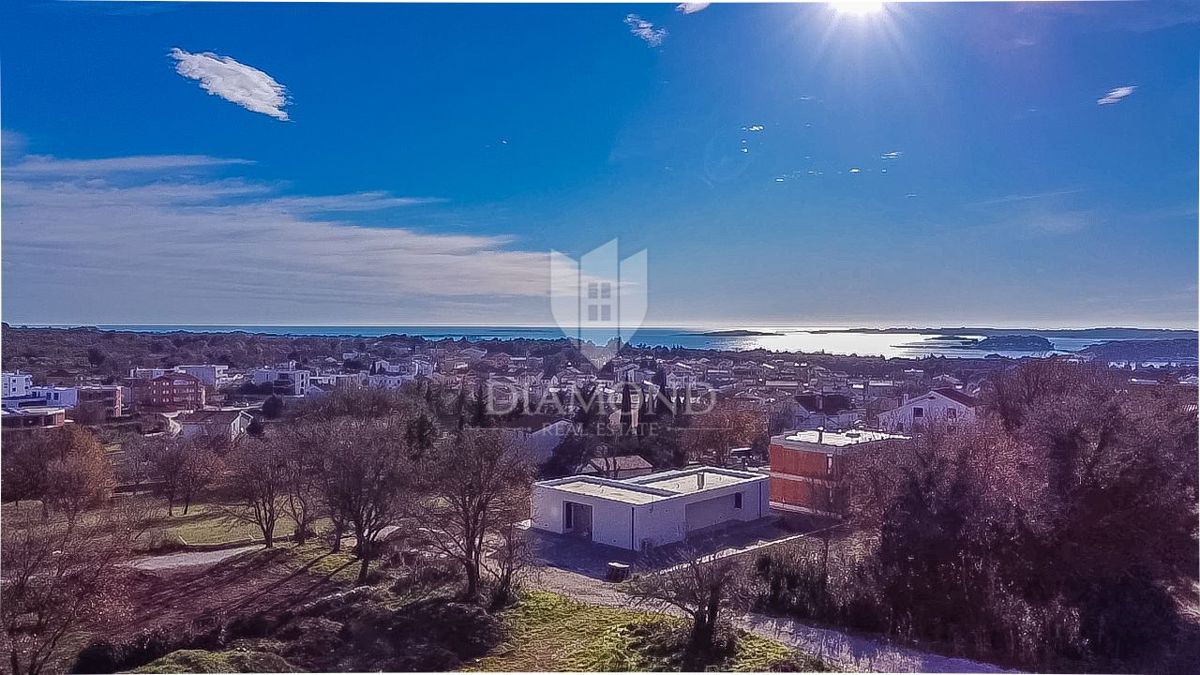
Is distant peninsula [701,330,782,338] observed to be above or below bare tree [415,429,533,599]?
above

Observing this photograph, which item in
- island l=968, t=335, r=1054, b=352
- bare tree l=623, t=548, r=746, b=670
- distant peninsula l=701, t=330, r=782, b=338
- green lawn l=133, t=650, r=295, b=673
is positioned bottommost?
green lawn l=133, t=650, r=295, b=673

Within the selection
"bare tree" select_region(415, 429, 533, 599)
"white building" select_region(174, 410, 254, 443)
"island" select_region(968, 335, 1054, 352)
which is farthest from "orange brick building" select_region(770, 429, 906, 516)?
"white building" select_region(174, 410, 254, 443)

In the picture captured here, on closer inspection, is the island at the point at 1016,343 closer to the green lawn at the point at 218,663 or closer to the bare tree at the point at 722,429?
the bare tree at the point at 722,429

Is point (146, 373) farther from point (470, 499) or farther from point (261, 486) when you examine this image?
point (470, 499)

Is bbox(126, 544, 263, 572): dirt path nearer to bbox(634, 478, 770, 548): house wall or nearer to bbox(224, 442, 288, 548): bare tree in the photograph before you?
bbox(224, 442, 288, 548): bare tree

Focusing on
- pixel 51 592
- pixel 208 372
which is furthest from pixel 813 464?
pixel 51 592

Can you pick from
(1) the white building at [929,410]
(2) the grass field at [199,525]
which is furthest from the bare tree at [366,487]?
(1) the white building at [929,410]
